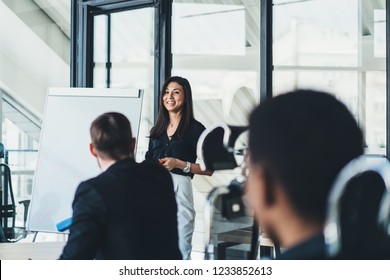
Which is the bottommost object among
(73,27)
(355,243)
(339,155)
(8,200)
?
(8,200)

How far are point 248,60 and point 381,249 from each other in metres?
3.42

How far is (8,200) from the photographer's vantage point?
4551mm

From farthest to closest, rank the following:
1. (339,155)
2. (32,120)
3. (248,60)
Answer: (32,120)
(248,60)
(339,155)

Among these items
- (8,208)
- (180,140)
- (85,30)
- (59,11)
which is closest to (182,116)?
(180,140)

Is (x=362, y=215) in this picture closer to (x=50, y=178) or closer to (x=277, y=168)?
(x=277, y=168)

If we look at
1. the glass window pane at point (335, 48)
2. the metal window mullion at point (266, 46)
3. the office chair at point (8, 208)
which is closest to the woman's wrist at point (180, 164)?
the metal window mullion at point (266, 46)

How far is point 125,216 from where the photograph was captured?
5.11 ft

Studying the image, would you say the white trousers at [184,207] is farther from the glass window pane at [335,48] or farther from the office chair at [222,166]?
the office chair at [222,166]

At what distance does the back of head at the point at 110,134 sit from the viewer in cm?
166

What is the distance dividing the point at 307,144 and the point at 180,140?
2.34 m

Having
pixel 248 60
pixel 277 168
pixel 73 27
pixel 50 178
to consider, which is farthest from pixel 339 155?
pixel 73 27

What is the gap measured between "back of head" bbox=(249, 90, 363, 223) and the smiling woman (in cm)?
223

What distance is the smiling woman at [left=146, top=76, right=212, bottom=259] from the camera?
3027 millimetres

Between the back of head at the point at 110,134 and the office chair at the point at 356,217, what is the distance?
1.02 meters
